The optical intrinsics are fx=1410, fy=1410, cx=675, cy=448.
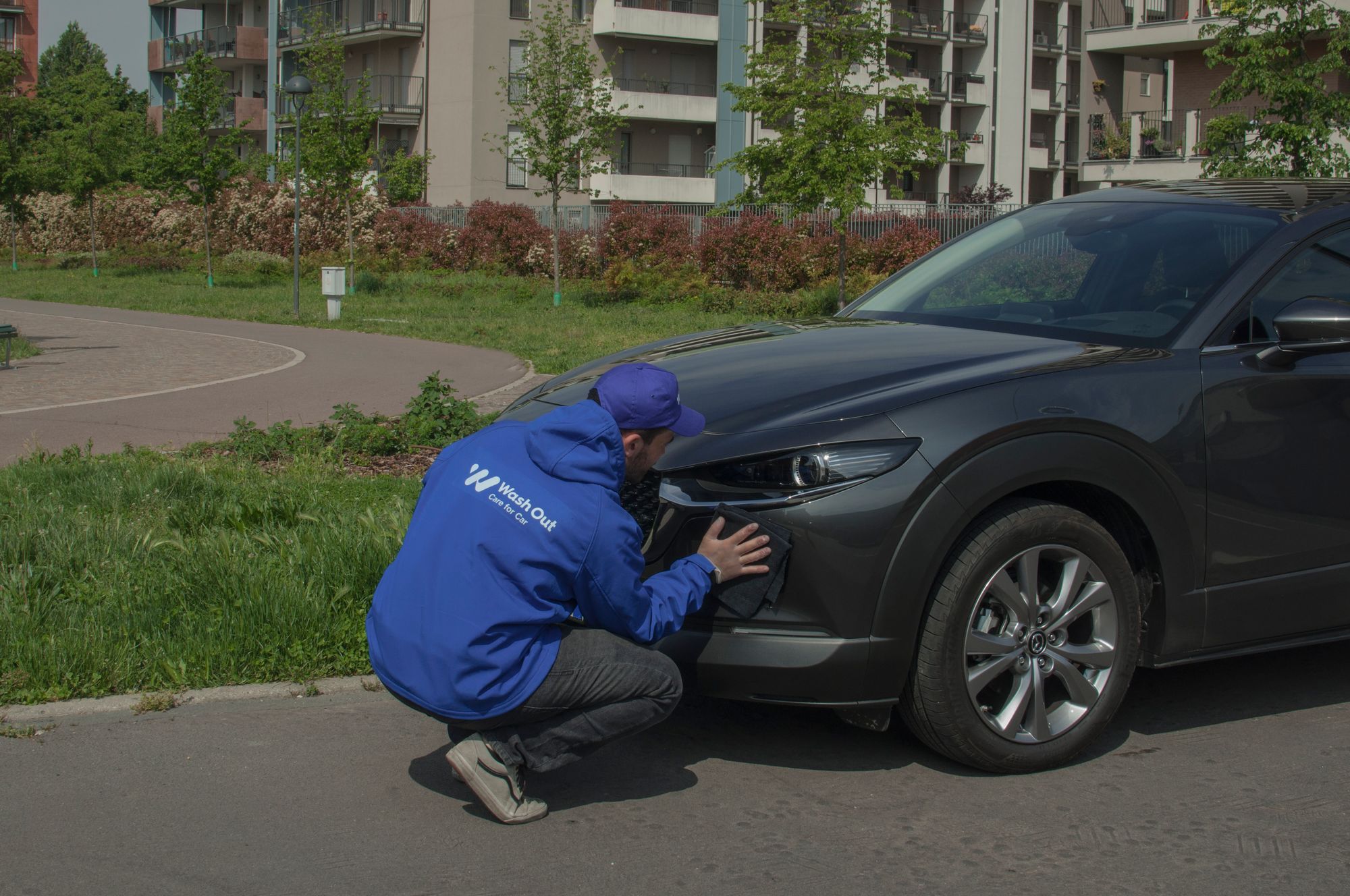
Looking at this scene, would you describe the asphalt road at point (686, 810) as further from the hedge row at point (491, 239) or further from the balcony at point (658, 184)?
the balcony at point (658, 184)

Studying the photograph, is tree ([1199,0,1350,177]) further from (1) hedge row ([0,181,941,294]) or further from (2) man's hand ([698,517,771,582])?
(1) hedge row ([0,181,941,294])

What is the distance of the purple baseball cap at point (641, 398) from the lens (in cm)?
372

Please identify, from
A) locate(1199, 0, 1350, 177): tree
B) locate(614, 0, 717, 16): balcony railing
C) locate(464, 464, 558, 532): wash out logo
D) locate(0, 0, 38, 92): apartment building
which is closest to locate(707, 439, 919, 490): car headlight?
locate(464, 464, 558, 532): wash out logo

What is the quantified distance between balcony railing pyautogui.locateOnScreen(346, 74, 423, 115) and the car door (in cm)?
5249

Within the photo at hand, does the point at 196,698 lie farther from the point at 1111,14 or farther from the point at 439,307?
the point at 1111,14

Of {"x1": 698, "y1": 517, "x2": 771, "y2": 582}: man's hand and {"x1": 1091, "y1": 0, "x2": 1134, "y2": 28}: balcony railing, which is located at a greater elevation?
{"x1": 1091, "y1": 0, "x2": 1134, "y2": 28}: balcony railing

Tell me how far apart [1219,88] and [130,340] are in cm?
1448

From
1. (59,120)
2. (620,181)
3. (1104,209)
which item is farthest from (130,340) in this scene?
(59,120)

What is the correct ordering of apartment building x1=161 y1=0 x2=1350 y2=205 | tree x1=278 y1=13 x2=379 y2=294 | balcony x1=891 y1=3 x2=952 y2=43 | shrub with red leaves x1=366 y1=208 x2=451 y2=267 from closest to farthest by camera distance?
tree x1=278 y1=13 x2=379 y2=294 → apartment building x1=161 y1=0 x2=1350 y2=205 → shrub with red leaves x1=366 y1=208 x2=451 y2=267 → balcony x1=891 y1=3 x2=952 y2=43

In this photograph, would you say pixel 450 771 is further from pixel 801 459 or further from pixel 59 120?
pixel 59 120

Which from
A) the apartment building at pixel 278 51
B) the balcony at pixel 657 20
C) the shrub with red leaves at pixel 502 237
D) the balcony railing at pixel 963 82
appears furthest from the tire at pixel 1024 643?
the balcony railing at pixel 963 82

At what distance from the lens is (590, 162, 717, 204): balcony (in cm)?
5244

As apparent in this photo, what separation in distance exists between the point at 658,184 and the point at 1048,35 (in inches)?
1055

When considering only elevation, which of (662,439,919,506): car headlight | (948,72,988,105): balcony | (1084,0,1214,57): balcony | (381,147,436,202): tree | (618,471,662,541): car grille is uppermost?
(948,72,988,105): balcony
